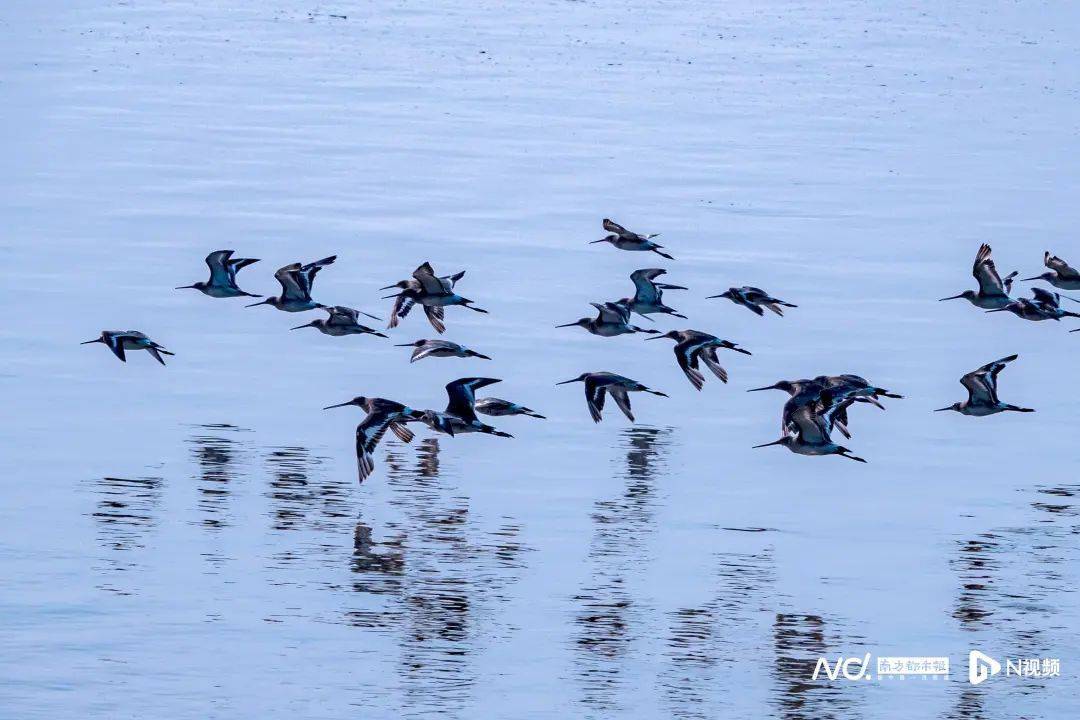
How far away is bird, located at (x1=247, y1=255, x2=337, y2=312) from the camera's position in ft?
102

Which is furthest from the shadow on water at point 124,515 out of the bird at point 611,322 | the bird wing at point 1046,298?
the bird wing at point 1046,298

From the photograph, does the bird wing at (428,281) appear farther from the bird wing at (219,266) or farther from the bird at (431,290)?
the bird wing at (219,266)

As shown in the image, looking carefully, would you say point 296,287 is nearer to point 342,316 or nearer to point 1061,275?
point 342,316

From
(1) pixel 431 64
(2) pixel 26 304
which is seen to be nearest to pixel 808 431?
(2) pixel 26 304

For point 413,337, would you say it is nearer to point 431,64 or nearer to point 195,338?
point 195,338

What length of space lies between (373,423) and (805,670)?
708cm

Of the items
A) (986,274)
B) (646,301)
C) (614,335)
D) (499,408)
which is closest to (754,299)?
(646,301)

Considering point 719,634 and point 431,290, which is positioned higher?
point 431,290

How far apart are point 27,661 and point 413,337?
1370 centimetres

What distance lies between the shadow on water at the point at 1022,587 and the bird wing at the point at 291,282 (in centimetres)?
1091

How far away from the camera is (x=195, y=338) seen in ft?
105

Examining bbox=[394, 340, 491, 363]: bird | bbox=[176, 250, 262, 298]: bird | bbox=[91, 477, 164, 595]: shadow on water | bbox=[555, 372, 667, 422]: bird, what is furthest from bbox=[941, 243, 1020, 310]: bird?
bbox=[91, 477, 164, 595]: shadow on water

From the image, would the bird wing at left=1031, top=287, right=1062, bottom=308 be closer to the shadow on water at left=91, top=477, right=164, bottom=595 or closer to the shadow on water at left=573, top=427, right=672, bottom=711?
the shadow on water at left=573, top=427, right=672, bottom=711

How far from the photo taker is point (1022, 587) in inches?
883
